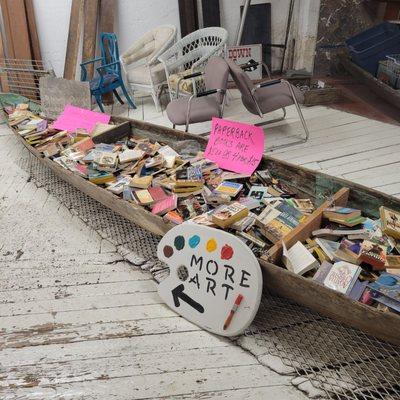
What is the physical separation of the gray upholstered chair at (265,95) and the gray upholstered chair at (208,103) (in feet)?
0.35

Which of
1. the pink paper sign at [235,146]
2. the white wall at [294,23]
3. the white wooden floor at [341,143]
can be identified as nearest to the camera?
the pink paper sign at [235,146]

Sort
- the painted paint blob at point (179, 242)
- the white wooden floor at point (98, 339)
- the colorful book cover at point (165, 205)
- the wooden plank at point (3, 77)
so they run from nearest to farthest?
the white wooden floor at point (98, 339)
the painted paint blob at point (179, 242)
the colorful book cover at point (165, 205)
the wooden plank at point (3, 77)

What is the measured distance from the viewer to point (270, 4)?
5.64 meters

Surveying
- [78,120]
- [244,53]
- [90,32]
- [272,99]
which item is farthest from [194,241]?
[90,32]

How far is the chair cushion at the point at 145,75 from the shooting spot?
4.70m

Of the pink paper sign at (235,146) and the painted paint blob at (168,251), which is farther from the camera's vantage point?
the pink paper sign at (235,146)

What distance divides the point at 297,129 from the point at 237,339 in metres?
2.83

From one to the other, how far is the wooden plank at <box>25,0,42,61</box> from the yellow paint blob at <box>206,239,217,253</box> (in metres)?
4.71

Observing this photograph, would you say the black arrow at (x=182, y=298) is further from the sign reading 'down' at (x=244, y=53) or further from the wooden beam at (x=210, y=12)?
the wooden beam at (x=210, y=12)

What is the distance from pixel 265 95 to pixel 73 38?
281 cm

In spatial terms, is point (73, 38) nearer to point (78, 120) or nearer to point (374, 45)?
point (78, 120)

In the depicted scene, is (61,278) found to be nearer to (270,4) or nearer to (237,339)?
(237,339)

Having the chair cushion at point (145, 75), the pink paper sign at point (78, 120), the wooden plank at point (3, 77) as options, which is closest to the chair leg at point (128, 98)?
the chair cushion at point (145, 75)

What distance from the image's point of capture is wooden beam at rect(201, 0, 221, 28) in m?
5.41
